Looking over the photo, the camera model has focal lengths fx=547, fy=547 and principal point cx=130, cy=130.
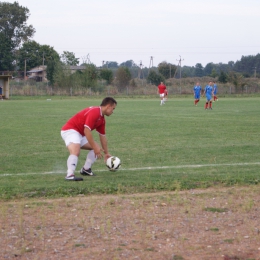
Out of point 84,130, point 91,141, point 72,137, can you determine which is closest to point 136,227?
point 91,141

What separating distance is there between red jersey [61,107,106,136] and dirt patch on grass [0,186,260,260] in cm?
179

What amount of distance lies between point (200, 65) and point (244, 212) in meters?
159

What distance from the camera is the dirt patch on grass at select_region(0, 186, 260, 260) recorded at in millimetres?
5617

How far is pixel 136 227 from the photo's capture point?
21.2 feet

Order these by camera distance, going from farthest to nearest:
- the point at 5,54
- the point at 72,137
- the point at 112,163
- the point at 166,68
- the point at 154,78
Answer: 1. the point at 166,68
2. the point at 5,54
3. the point at 154,78
4. the point at 112,163
5. the point at 72,137

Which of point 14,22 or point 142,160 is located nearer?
point 142,160

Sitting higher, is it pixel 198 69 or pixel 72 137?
pixel 198 69

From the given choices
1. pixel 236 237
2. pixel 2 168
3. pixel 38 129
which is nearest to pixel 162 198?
pixel 236 237

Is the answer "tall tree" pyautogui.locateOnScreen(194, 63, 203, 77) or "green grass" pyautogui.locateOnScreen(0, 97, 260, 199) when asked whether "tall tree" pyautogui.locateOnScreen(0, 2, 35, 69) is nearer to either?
"tall tree" pyautogui.locateOnScreen(194, 63, 203, 77)

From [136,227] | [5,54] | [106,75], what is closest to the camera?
[136,227]

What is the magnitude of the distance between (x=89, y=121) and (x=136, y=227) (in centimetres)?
345

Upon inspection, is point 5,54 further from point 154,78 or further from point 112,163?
point 112,163

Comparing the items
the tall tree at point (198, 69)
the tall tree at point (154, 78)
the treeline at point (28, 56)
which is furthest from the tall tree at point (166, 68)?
the tall tree at point (198, 69)

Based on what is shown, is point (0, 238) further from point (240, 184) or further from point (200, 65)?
point (200, 65)
